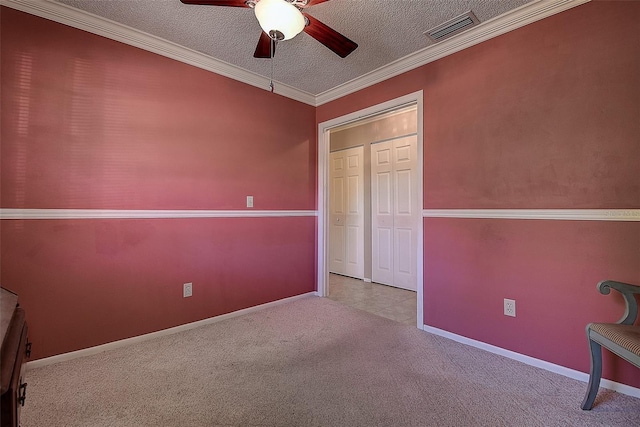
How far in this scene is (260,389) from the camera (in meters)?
1.66

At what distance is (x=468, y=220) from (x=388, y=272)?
199cm

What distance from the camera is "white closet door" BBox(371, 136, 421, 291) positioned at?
12.3ft

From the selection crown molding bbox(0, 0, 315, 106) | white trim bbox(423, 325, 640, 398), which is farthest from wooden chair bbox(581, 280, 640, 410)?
crown molding bbox(0, 0, 315, 106)

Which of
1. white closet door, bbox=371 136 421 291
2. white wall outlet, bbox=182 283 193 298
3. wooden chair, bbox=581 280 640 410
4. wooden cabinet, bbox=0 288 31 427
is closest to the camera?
wooden cabinet, bbox=0 288 31 427

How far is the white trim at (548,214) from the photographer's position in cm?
162

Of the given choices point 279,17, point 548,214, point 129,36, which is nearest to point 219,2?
point 279,17

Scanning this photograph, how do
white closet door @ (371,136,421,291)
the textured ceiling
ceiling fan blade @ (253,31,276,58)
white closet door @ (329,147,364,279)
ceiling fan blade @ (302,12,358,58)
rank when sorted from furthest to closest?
white closet door @ (329,147,364,279), white closet door @ (371,136,421,291), the textured ceiling, ceiling fan blade @ (253,31,276,58), ceiling fan blade @ (302,12,358,58)

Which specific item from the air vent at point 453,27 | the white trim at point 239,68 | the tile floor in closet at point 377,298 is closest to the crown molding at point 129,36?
the white trim at point 239,68

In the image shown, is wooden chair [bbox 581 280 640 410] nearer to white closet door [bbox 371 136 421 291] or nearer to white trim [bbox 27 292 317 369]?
white closet door [bbox 371 136 421 291]

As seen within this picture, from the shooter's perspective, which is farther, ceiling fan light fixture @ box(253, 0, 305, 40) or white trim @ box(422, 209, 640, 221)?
white trim @ box(422, 209, 640, 221)

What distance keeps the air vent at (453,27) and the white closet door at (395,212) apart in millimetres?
1574

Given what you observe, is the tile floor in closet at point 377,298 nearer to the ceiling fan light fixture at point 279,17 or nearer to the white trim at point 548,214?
the white trim at point 548,214

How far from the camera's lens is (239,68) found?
2.76 m

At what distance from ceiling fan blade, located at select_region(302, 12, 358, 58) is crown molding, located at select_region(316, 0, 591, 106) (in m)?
0.98
